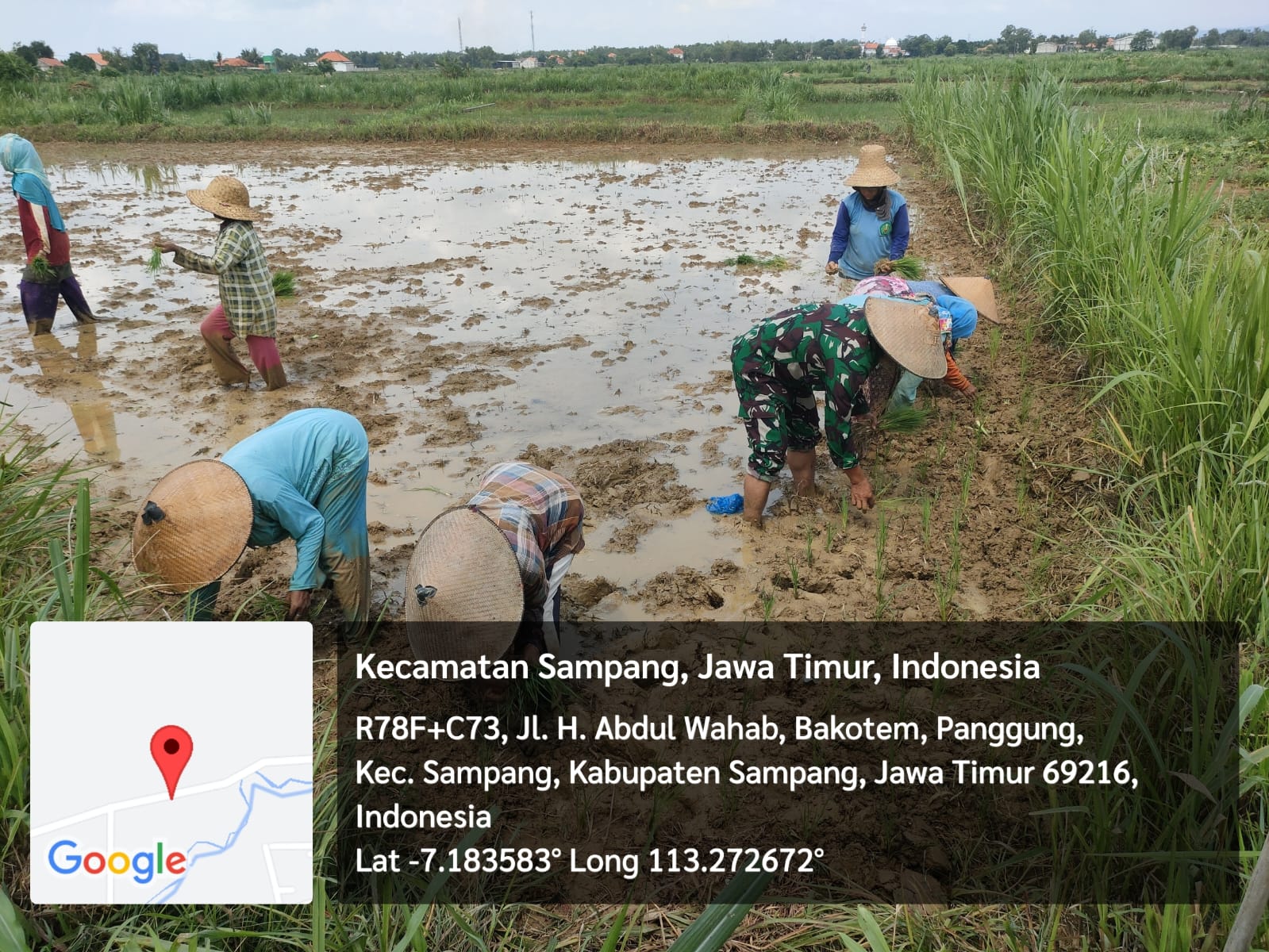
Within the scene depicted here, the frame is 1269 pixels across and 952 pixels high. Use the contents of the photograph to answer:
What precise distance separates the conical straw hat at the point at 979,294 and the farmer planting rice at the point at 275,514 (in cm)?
346

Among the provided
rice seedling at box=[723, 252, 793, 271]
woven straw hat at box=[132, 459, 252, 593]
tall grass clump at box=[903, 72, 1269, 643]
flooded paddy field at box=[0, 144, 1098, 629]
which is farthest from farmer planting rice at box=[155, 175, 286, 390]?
tall grass clump at box=[903, 72, 1269, 643]

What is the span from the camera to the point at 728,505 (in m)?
4.18

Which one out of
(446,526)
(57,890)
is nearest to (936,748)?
(446,526)

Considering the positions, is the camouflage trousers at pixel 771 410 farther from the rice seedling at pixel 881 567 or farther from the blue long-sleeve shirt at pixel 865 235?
the blue long-sleeve shirt at pixel 865 235

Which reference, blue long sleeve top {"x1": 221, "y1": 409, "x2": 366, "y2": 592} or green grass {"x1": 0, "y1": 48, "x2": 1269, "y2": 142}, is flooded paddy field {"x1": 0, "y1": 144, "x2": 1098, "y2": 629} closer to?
blue long sleeve top {"x1": 221, "y1": 409, "x2": 366, "y2": 592}

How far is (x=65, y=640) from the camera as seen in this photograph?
5.43 feet

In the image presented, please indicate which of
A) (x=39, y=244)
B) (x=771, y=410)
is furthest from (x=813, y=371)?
(x=39, y=244)

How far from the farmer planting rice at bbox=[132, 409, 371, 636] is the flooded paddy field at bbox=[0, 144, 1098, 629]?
44cm

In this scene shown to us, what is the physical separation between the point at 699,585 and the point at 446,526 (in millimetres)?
1573

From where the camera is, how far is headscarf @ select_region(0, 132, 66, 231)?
587cm

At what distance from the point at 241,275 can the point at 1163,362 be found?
483 cm

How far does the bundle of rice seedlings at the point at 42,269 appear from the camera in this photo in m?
6.26

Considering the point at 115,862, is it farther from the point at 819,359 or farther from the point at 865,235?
the point at 865,235

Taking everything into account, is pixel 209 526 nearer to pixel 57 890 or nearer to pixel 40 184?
pixel 57 890
